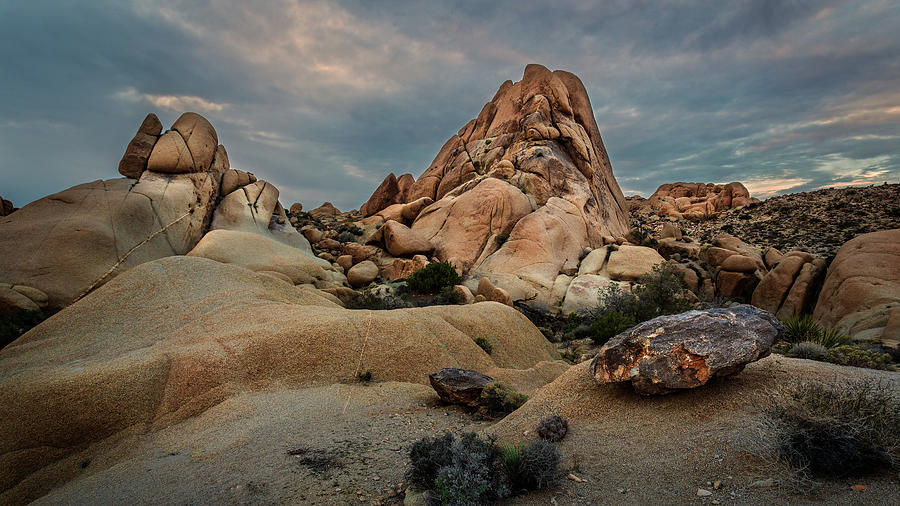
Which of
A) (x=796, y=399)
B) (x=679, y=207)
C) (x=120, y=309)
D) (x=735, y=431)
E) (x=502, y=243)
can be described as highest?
(x=679, y=207)

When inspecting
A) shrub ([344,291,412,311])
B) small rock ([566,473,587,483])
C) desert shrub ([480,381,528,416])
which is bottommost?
desert shrub ([480,381,528,416])

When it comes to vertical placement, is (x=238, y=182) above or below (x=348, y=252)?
above

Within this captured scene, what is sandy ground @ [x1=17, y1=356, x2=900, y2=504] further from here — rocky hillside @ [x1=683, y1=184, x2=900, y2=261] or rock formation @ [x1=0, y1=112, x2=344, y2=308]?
rocky hillside @ [x1=683, y1=184, x2=900, y2=261]

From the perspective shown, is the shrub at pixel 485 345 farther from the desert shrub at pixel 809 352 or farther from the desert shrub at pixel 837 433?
the desert shrub at pixel 837 433

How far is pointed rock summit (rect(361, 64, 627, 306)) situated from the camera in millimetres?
28031

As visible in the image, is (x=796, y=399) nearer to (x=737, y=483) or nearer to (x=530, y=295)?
(x=737, y=483)

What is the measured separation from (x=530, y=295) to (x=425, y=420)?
1719cm

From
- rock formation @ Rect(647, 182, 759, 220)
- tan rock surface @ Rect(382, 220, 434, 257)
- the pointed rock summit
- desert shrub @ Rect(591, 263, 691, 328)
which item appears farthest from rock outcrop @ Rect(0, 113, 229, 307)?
rock formation @ Rect(647, 182, 759, 220)

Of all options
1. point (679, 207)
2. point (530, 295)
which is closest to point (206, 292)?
point (530, 295)

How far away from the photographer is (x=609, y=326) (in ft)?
56.9

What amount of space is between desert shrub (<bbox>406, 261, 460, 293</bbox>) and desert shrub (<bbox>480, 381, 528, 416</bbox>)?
15.8m

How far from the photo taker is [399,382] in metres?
10.0

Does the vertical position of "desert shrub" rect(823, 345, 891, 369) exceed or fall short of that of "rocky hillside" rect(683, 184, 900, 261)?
it falls short

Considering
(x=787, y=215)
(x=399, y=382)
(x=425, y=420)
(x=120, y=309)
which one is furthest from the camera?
(x=787, y=215)
